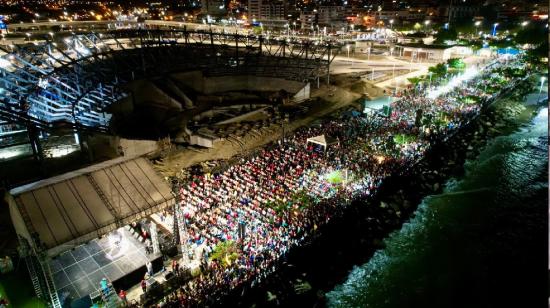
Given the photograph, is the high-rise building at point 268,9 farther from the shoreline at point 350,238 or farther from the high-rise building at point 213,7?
the shoreline at point 350,238

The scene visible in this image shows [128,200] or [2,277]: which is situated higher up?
[128,200]

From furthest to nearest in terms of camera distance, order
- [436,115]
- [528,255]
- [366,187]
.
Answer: [436,115] → [366,187] → [528,255]

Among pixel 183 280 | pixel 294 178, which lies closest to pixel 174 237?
pixel 183 280

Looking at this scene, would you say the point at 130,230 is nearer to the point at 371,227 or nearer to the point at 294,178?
the point at 294,178

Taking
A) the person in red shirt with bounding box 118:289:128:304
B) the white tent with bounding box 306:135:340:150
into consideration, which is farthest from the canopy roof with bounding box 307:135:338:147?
the person in red shirt with bounding box 118:289:128:304

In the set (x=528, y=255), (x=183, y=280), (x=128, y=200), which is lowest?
(x=528, y=255)

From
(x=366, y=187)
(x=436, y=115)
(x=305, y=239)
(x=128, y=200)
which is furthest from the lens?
(x=436, y=115)
